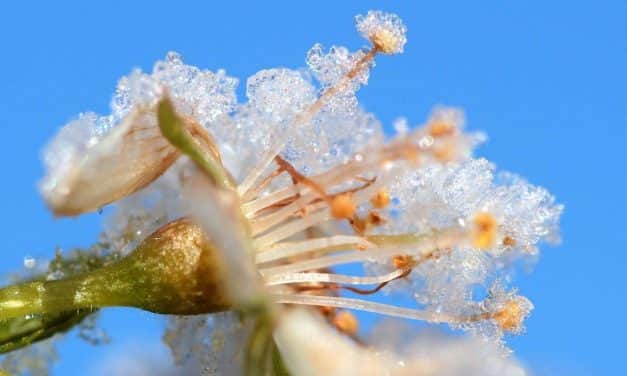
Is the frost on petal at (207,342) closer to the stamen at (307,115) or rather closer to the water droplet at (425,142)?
the stamen at (307,115)

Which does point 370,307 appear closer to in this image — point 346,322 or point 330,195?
point 346,322

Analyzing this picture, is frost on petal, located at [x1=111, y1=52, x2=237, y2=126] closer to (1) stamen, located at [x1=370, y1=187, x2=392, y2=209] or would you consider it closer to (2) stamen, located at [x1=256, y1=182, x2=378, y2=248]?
(2) stamen, located at [x1=256, y1=182, x2=378, y2=248]

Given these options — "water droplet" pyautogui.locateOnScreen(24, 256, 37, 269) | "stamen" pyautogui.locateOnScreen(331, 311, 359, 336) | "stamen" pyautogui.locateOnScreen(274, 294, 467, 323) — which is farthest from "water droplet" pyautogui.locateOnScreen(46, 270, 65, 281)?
"stamen" pyautogui.locateOnScreen(331, 311, 359, 336)

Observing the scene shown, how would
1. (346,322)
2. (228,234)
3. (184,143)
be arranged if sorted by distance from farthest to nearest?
(346,322), (184,143), (228,234)

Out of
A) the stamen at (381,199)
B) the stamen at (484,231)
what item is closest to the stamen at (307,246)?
the stamen at (381,199)

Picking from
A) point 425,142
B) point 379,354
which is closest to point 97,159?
point 425,142

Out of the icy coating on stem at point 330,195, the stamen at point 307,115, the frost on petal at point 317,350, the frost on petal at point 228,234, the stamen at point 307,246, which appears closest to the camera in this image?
the frost on petal at point 228,234

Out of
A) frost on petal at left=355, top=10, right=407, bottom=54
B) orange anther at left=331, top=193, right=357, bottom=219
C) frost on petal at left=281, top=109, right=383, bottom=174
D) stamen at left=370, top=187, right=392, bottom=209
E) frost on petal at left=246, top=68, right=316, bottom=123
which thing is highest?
frost on petal at left=355, top=10, right=407, bottom=54
